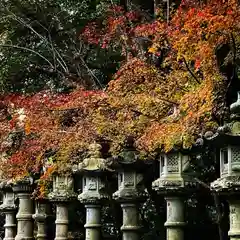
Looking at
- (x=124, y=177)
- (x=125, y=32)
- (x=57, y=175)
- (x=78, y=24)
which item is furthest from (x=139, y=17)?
(x=124, y=177)

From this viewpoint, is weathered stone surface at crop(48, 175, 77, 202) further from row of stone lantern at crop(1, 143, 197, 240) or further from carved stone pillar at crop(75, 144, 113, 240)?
carved stone pillar at crop(75, 144, 113, 240)

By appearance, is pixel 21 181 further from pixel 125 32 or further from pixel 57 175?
pixel 125 32

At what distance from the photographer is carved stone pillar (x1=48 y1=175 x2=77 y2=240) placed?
1331cm

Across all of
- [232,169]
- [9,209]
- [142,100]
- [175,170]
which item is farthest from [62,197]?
[232,169]

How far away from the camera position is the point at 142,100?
11.2 metres

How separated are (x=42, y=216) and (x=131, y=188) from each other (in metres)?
4.24

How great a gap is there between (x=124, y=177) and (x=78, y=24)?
26.7ft

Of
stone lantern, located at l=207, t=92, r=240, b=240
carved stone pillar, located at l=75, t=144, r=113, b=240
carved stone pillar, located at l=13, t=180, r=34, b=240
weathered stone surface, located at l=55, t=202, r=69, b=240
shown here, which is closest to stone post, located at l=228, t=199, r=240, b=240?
stone lantern, located at l=207, t=92, r=240, b=240

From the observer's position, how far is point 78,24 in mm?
18422

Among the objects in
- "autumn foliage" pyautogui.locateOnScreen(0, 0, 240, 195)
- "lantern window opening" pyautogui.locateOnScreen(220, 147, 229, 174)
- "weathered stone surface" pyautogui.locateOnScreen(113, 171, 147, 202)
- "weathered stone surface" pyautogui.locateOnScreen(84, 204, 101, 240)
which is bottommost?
"weathered stone surface" pyautogui.locateOnScreen(84, 204, 101, 240)

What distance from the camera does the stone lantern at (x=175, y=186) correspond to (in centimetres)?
977

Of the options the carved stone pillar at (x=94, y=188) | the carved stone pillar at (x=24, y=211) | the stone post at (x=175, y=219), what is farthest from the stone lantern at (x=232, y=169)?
the carved stone pillar at (x=24, y=211)

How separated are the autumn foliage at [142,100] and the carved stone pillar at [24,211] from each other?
0.62 m

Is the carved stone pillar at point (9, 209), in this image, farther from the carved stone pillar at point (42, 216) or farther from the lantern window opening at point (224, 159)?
the lantern window opening at point (224, 159)
